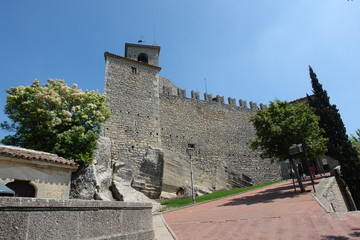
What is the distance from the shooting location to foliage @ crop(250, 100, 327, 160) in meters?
13.4

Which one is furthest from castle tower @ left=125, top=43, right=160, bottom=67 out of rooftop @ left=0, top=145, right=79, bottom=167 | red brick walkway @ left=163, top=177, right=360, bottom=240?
red brick walkway @ left=163, top=177, right=360, bottom=240

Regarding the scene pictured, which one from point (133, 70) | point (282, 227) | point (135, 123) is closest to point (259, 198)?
point (282, 227)

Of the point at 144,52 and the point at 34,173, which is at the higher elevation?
the point at 144,52

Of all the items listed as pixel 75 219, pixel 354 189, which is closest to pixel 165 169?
pixel 354 189

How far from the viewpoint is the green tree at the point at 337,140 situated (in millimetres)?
15444

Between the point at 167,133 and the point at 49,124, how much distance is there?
1097 cm

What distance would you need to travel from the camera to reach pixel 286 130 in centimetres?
1334

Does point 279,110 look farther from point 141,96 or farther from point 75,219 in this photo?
point 75,219

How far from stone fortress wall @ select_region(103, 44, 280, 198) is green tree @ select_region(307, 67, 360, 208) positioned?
Answer: 899 centimetres

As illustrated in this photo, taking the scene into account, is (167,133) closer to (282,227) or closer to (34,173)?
(34,173)

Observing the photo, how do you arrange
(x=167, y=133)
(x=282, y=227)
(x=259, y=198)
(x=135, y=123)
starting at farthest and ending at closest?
(x=167, y=133) < (x=135, y=123) < (x=259, y=198) < (x=282, y=227)

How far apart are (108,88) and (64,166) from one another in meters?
9.51

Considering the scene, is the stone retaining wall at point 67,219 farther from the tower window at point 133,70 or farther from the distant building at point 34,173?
the tower window at point 133,70

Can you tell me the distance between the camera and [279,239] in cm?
480
